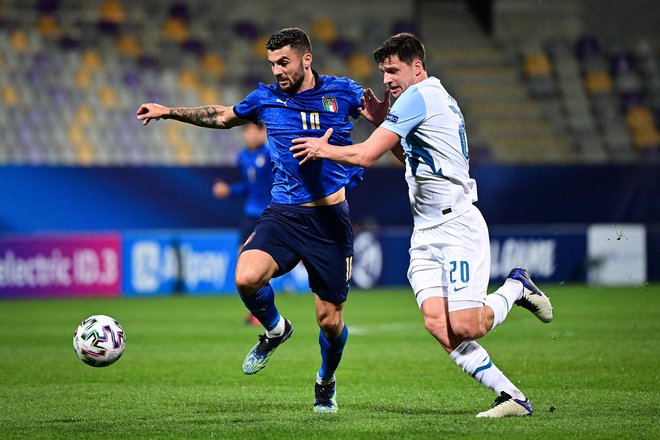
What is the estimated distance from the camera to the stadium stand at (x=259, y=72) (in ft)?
67.6

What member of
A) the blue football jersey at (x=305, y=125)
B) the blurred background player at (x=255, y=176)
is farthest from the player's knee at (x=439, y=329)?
the blurred background player at (x=255, y=176)

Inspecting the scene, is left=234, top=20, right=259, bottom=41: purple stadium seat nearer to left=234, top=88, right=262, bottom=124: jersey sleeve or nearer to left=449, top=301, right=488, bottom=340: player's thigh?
left=234, top=88, right=262, bottom=124: jersey sleeve

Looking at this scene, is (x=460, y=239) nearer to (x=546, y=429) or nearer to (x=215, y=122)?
(x=546, y=429)

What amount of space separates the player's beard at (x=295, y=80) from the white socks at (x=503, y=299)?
174 centimetres

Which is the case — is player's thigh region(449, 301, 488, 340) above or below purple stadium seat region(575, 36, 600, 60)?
below

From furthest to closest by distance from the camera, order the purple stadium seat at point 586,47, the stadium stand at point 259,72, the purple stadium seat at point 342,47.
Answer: the purple stadium seat at point 586,47 < the purple stadium seat at point 342,47 < the stadium stand at point 259,72

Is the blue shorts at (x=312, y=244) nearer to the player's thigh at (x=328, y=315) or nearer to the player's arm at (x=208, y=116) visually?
the player's thigh at (x=328, y=315)

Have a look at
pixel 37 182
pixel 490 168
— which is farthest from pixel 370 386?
pixel 490 168

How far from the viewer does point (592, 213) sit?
71.7 feet

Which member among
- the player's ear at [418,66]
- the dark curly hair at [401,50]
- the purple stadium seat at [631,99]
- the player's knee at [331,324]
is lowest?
the player's knee at [331,324]

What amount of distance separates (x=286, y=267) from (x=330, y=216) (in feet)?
1.37

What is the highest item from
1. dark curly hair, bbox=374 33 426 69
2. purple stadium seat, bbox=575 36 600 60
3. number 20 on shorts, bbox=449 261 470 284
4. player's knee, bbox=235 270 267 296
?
purple stadium seat, bbox=575 36 600 60

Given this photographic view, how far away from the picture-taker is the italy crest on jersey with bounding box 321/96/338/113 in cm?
722

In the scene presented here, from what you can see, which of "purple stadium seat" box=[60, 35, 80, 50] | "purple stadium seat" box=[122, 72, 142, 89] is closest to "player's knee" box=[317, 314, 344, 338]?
"purple stadium seat" box=[122, 72, 142, 89]
